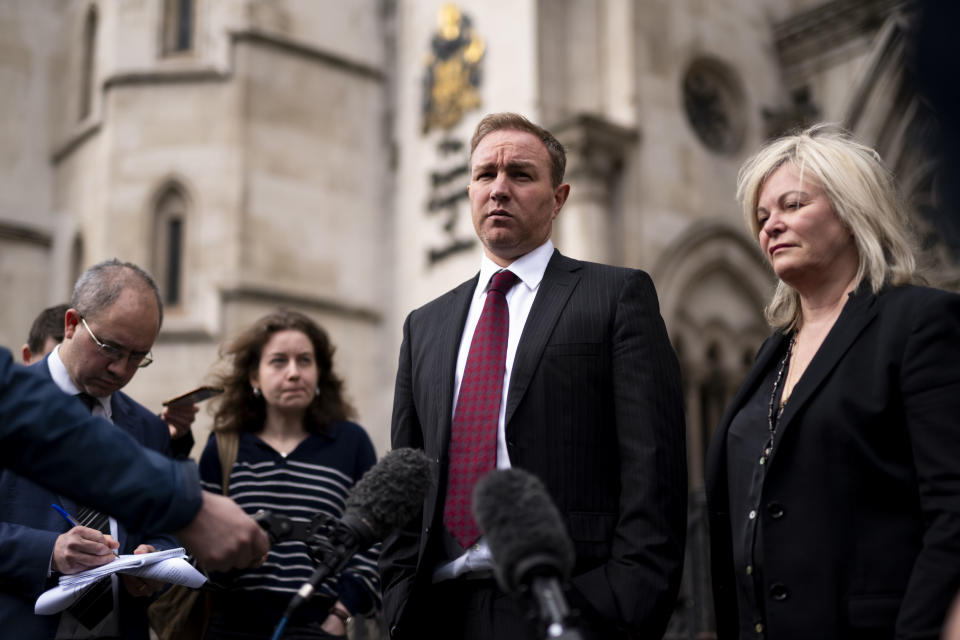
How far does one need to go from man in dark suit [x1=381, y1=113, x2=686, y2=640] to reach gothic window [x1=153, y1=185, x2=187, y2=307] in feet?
37.5

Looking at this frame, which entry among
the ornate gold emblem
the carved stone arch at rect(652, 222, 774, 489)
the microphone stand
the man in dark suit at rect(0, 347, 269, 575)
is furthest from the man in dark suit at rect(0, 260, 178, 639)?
the ornate gold emblem

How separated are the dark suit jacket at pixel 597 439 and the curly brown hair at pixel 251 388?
4.90 ft

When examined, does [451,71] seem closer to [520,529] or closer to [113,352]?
[113,352]

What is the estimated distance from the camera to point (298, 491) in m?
4.09

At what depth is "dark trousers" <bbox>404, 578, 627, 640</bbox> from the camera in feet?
8.42

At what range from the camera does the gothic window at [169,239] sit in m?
13.8

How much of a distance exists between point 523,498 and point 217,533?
74 centimetres

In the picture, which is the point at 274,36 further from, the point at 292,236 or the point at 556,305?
the point at 556,305

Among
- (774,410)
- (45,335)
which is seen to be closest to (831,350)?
(774,410)

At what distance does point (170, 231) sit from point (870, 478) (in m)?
12.9

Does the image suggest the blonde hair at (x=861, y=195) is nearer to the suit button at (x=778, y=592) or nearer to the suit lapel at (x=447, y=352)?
the suit button at (x=778, y=592)

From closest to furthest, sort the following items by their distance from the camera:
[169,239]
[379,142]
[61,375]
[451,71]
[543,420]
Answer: [543,420]
[61,375]
[451,71]
[169,239]
[379,142]

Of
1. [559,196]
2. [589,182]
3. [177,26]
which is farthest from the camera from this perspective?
[177,26]

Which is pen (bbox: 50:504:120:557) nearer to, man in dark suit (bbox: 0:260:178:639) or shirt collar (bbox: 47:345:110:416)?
man in dark suit (bbox: 0:260:178:639)
